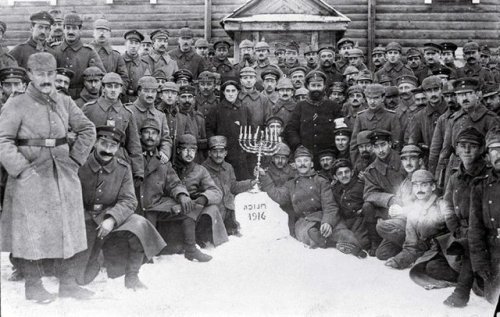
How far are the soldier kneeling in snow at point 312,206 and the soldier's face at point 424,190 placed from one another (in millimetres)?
690

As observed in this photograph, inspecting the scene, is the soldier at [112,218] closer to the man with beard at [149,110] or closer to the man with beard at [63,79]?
the man with beard at [149,110]

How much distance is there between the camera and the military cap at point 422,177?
13.7ft

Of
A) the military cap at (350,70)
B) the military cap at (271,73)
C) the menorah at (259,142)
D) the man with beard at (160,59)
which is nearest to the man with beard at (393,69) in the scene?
the military cap at (350,70)

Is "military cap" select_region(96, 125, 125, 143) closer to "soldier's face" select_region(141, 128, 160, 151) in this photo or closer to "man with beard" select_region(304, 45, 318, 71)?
"soldier's face" select_region(141, 128, 160, 151)

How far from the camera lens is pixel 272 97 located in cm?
621

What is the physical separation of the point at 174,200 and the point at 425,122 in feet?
7.98

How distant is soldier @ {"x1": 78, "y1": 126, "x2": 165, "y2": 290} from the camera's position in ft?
12.8

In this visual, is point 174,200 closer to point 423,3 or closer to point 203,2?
point 203,2

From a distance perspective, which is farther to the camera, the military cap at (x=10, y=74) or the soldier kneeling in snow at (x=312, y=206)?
the soldier kneeling in snow at (x=312, y=206)

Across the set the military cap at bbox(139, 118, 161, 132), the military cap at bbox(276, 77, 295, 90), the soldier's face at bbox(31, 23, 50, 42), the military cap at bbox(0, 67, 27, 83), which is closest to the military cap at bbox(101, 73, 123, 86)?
the military cap at bbox(139, 118, 161, 132)

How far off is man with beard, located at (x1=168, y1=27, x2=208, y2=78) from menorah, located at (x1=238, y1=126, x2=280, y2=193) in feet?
5.38

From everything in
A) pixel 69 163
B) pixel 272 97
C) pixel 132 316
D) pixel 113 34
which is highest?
pixel 113 34

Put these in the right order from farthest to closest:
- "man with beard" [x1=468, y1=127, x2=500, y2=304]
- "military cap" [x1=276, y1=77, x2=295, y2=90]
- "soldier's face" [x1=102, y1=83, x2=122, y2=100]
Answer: "military cap" [x1=276, y1=77, x2=295, y2=90]
"soldier's face" [x1=102, y1=83, x2=122, y2=100]
"man with beard" [x1=468, y1=127, x2=500, y2=304]

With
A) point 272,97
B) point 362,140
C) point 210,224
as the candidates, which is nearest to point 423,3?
point 272,97
